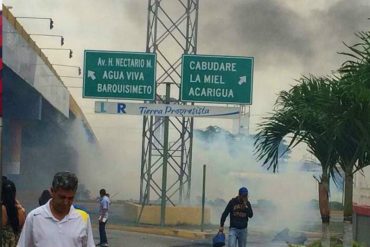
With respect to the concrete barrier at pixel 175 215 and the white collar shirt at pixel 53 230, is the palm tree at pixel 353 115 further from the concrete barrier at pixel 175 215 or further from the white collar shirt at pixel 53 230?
the concrete barrier at pixel 175 215

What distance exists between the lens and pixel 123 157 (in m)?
34.1

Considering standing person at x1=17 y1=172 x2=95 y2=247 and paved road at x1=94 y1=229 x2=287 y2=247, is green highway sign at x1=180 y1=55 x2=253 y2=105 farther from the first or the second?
standing person at x1=17 y1=172 x2=95 y2=247

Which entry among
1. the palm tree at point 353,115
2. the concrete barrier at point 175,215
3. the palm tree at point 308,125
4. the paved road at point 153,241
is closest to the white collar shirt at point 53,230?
the palm tree at point 353,115

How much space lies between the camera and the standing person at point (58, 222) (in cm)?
396

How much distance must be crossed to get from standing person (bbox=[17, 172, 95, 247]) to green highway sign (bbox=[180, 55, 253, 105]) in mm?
18085

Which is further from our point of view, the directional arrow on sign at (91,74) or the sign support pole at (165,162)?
the sign support pole at (165,162)

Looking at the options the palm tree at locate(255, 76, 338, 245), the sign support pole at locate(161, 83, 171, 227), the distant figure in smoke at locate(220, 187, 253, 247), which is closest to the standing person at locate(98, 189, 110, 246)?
the palm tree at locate(255, 76, 338, 245)

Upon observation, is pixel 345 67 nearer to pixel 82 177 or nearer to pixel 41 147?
pixel 82 177

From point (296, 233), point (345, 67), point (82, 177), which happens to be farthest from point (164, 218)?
point (82, 177)

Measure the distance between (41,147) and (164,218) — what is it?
22.2 metres

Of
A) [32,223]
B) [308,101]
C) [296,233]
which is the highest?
[308,101]

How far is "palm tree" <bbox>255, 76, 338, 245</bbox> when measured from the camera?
11.7 meters

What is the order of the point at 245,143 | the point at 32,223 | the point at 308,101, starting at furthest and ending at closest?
the point at 245,143, the point at 308,101, the point at 32,223

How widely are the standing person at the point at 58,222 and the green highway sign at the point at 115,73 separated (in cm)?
1820
